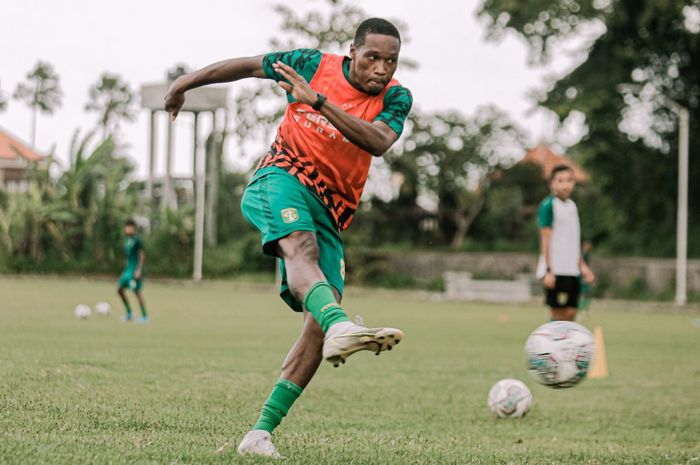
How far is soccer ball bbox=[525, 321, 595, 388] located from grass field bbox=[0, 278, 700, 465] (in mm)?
519

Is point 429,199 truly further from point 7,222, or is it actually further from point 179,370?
point 179,370

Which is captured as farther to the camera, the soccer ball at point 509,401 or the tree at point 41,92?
the tree at point 41,92

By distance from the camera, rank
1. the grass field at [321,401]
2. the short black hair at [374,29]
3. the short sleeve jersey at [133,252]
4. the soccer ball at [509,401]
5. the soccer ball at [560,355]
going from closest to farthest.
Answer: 1. the short black hair at [374,29]
2. the grass field at [321,401]
3. the soccer ball at [560,355]
4. the soccer ball at [509,401]
5. the short sleeve jersey at [133,252]

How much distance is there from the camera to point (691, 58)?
33.8 m

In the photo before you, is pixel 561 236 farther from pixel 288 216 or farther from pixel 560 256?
pixel 288 216

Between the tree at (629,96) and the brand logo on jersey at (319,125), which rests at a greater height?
the tree at (629,96)

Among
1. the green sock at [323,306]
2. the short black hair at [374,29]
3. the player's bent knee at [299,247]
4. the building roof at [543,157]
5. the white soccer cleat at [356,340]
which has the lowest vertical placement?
the white soccer cleat at [356,340]

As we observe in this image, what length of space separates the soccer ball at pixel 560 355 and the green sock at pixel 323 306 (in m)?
1.66

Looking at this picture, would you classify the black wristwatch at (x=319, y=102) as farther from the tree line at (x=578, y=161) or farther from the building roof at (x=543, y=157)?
the building roof at (x=543, y=157)

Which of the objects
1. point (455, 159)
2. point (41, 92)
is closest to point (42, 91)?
point (41, 92)

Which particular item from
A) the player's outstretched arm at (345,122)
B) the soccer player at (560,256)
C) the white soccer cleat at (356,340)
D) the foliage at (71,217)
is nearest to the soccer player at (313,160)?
the player's outstretched arm at (345,122)

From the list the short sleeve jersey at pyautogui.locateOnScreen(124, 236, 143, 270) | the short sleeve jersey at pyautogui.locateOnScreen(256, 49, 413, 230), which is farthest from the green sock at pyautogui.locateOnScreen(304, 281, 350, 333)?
the short sleeve jersey at pyautogui.locateOnScreen(124, 236, 143, 270)

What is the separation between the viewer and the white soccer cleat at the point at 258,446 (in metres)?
4.64

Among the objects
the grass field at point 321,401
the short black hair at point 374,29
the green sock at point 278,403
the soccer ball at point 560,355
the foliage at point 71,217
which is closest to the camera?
the short black hair at point 374,29
